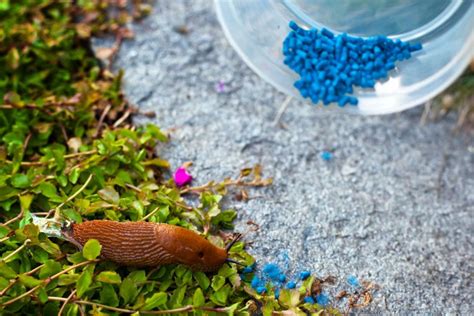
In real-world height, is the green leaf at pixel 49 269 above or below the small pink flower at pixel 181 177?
above

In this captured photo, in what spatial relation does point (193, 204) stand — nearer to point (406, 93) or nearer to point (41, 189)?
point (41, 189)

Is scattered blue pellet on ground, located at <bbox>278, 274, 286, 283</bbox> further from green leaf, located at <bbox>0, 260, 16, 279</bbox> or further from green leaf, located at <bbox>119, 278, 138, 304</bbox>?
green leaf, located at <bbox>0, 260, 16, 279</bbox>

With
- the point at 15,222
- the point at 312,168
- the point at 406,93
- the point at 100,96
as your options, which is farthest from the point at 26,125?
the point at 406,93

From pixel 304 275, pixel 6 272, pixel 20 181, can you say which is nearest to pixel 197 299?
pixel 304 275

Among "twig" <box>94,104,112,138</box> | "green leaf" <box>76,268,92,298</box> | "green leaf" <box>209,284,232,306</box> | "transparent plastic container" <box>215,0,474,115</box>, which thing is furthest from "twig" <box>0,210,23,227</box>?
"transparent plastic container" <box>215,0,474,115</box>

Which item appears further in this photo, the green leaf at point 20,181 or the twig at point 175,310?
the green leaf at point 20,181

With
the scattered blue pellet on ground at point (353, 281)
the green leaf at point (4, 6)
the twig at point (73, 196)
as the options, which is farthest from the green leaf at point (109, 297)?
the green leaf at point (4, 6)

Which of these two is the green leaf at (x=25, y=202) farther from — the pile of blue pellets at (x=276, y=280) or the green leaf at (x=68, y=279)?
the pile of blue pellets at (x=276, y=280)
